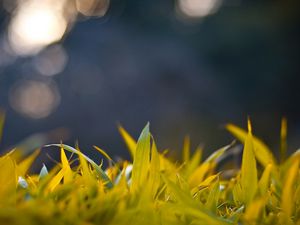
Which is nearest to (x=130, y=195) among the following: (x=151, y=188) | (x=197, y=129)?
(x=151, y=188)

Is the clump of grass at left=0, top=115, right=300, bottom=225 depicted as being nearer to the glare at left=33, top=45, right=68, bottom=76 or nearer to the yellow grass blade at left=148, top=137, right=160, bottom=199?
the yellow grass blade at left=148, top=137, right=160, bottom=199

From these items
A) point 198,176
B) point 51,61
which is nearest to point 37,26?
point 51,61

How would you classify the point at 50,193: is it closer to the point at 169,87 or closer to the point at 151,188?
the point at 151,188

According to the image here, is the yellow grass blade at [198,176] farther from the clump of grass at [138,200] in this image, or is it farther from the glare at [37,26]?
the glare at [37,26]

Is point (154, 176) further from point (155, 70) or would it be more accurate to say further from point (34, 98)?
point (34, 98)

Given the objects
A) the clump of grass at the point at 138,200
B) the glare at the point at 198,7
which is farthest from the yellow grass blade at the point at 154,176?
the glare at the point at 198,7

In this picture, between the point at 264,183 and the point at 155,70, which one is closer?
the point at 264,183
